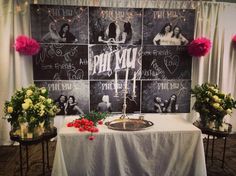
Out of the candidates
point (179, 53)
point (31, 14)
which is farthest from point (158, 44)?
point (31, 14)

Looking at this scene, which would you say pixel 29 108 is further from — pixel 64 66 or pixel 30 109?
pixel 64 66

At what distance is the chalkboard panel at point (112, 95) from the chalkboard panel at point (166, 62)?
0.32 meters

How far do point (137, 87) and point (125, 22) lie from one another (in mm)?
1061

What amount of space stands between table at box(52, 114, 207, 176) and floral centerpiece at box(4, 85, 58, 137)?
0.23 meters

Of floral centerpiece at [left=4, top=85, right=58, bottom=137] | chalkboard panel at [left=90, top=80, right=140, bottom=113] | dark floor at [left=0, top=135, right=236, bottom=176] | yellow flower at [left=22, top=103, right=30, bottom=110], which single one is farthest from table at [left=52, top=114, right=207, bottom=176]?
chalkboard panel at [left=90, top=80, right=140, bottom=113]

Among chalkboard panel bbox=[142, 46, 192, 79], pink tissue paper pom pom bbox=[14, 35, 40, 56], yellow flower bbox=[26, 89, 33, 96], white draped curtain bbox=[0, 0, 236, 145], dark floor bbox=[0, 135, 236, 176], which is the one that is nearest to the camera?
yellow flower bbox=[26, 89, 33, 96]

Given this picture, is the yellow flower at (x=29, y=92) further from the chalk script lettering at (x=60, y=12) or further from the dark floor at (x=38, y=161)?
the chalk script lettering at (x=60, y=12)

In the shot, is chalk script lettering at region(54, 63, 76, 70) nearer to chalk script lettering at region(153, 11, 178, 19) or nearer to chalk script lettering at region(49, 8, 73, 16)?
chalk script lettering at region(49, 8, 73, 16)

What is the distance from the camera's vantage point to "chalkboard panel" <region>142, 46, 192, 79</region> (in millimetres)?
4074

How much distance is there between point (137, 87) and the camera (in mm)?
4109

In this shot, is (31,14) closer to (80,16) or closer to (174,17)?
(80,16)

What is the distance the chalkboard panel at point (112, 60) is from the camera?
396 centimetres

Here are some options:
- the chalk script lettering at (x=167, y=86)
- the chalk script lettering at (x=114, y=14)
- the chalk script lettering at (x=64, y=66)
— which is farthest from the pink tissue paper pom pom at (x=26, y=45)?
the chalk script lettering at (x=167, y=86)

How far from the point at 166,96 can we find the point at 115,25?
145 centimetres
